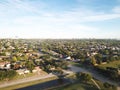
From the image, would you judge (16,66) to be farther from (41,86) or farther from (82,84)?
(82,84)

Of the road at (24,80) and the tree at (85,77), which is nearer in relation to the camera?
the tree at (85,77)

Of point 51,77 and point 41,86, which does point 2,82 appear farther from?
point 51,77

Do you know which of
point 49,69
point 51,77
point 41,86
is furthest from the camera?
point 49,69

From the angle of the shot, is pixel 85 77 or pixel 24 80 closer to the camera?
pixel 85 77

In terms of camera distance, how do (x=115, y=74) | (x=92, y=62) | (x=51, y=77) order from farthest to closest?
(x=92, y=62), (x=51, y=77), (x=115, y=74)

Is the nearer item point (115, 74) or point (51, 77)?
point (115, 74)

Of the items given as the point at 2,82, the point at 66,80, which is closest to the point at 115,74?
the point at 66,80

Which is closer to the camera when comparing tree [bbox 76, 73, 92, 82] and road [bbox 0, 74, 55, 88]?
tree [bbox 76, 73, 92, 82]

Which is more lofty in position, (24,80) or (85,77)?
(85,77)

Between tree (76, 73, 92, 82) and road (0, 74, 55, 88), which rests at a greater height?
tree (76, 73, 92, 82)

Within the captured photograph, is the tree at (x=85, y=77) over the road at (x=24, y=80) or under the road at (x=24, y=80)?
over
